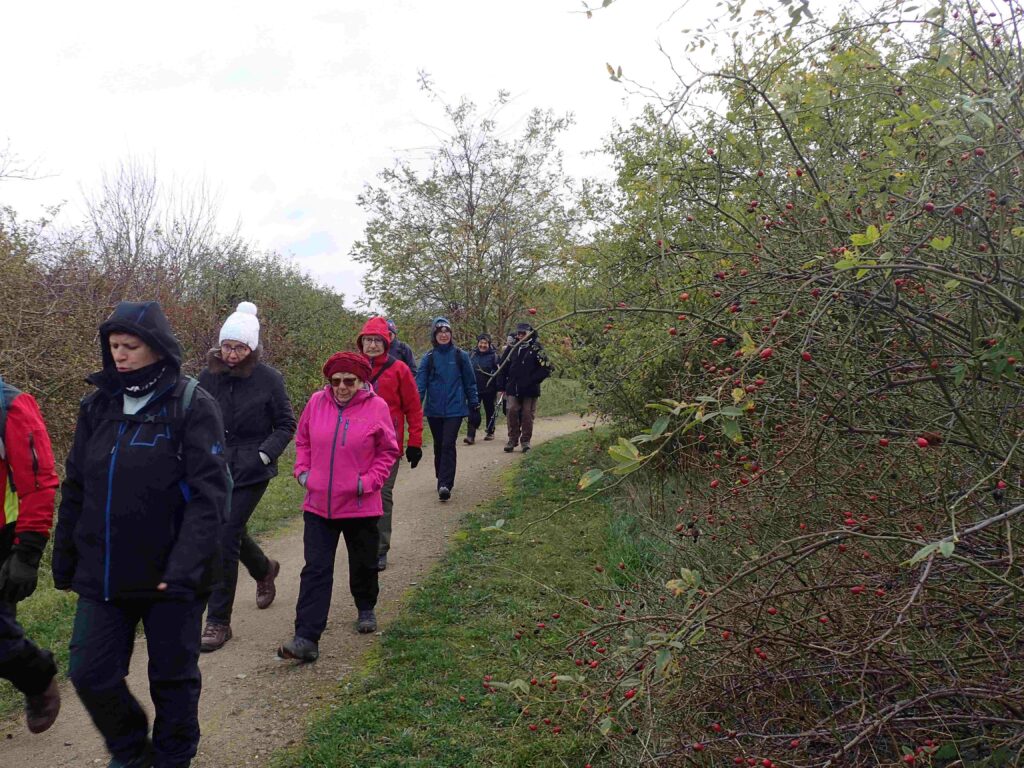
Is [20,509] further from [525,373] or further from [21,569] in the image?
[525,373]

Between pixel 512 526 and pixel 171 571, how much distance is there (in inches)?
200

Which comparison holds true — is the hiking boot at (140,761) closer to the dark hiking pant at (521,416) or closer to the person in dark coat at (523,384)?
the person in dark coat at (523,384)

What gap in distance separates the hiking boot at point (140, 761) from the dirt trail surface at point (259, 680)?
1.71 feet

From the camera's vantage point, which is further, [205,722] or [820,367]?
[205,722]

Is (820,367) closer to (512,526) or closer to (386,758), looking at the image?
(386,758)

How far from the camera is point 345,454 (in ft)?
17.3

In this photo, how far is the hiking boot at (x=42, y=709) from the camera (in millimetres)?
4199

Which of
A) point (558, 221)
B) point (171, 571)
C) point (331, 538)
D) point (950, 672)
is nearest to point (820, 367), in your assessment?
point (950, 672)

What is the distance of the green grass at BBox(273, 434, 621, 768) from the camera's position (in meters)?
3.97

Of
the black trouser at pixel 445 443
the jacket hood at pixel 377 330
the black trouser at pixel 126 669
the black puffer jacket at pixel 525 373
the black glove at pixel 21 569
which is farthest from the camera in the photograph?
the black puffer jacket at pixel 525 373

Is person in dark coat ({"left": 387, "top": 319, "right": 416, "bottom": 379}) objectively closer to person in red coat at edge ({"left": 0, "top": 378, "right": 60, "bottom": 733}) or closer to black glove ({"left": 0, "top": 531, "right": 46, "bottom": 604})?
person in red coat at edge ({"left": 0, "top": 378, "right": 60, "bottom": 733})

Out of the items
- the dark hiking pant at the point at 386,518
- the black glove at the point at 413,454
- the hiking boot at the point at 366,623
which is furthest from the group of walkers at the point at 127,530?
the black glove at the point at 413,454

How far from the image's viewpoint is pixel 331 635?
566 cm

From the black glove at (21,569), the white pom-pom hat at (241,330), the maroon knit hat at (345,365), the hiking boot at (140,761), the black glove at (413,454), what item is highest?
the white pom-pom hat at (241,330)
